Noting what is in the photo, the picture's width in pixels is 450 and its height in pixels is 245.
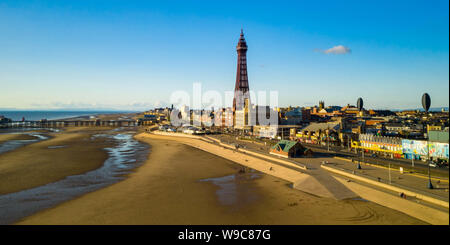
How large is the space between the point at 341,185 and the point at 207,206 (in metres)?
11.5

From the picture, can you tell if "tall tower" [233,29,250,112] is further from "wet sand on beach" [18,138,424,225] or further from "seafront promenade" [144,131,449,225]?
"wet sand on beach" [18,138,424,225]

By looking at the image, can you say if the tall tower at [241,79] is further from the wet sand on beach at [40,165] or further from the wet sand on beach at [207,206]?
the wet sand on beach at [207,206]

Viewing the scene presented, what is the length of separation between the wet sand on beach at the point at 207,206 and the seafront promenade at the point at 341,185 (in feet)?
2.29

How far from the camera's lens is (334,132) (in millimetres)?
42750

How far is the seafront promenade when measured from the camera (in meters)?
15.2

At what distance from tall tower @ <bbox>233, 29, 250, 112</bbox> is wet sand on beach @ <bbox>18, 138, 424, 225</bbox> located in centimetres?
5537

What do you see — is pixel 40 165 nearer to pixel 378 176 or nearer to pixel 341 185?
pixel 341 185

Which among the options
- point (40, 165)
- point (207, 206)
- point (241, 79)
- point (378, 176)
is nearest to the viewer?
point (207, 206)

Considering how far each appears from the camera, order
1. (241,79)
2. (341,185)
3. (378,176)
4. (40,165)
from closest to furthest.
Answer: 1. (378,176)
2. (341,185)
3. (40,165)
4. (241,79)

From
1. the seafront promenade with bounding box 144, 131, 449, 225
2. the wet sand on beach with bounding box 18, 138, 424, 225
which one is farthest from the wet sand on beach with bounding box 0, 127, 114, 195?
the seafront promenade with bounding box 144, 131, 449, 225

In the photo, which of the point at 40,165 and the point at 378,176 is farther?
the point at 40,165

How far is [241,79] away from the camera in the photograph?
278ft

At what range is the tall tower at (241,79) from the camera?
268ft

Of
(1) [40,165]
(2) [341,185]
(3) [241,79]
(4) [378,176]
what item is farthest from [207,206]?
(3) [241,79]
